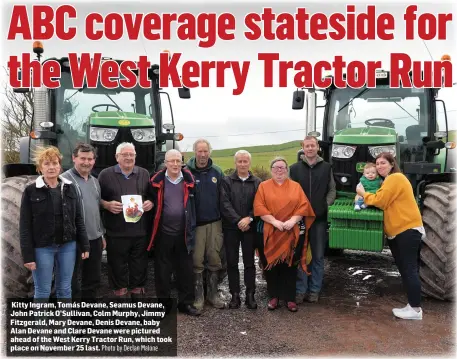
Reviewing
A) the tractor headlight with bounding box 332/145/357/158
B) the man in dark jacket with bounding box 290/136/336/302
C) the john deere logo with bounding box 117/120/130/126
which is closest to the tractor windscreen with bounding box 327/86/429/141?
the tractor headlight with bounding box 332/145/357/158

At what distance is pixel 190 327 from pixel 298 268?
1.43 meters

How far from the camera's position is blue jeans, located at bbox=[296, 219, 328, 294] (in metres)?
5.23

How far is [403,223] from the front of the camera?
4.59 metres

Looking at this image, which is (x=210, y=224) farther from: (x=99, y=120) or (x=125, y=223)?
(x=99, y=120)

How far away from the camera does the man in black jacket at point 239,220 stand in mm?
4871

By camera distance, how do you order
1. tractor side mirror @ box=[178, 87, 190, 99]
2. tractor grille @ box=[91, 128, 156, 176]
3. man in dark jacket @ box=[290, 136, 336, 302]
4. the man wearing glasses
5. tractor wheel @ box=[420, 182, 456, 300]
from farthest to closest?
tractor side mirror @ box=[178, 87, 190, 99] → tractor grille @ box=[91, 128, 156, 176] → man in dark jacket @ box=[290, 136, 336, 302] → tractor wheel @ box=[420, 182, 456, 300] → the man wearing glasses

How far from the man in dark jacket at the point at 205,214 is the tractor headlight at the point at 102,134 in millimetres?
1337

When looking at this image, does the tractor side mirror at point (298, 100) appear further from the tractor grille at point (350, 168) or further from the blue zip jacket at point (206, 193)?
the blue zip jacket at point (206, 193)

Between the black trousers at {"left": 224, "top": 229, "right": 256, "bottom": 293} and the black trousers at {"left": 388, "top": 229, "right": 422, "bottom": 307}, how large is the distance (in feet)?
4.75

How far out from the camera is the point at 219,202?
4.94m

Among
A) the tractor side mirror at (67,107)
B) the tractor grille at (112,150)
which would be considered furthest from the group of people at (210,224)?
the tractor side mirror at (67,107)

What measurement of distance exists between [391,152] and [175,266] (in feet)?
9.30

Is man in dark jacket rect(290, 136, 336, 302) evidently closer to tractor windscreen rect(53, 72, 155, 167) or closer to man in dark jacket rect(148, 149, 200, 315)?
man in dark jacket rect(148, 149, 200, 315)

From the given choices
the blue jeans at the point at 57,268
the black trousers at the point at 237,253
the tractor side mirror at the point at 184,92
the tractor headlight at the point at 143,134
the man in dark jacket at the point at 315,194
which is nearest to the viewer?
the blue jeans at the point at 57,268
